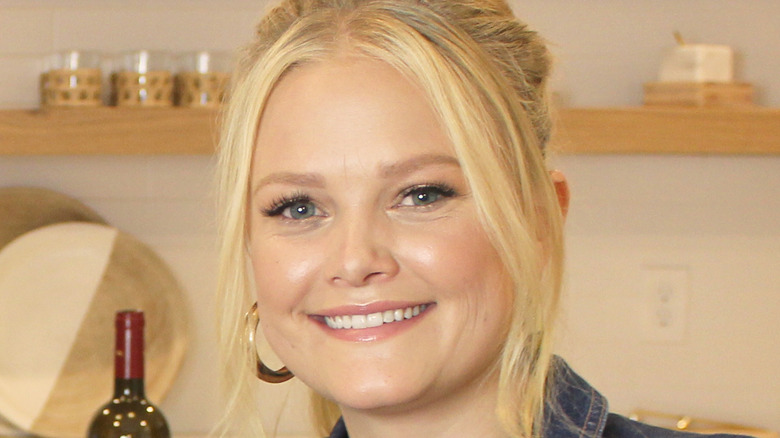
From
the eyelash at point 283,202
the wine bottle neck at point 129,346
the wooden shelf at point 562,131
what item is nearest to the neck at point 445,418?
the eyelash at point 283,202

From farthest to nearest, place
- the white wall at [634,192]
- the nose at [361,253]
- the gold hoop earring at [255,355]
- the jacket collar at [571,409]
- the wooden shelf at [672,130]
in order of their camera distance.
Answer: the white wall at [634,192] → the wooden shelf at [672,130] → the gold hoop earring at [255,355] → the jacket collar at [571,409] → the nose at [361,253]

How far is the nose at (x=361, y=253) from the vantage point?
95cm

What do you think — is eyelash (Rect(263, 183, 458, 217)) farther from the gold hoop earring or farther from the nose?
the gold hoop earring

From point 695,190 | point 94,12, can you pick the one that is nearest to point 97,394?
point 94,12

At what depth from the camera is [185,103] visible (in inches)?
78.5

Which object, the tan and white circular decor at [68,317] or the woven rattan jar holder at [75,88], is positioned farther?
the tan and white circular decor at [68,317]

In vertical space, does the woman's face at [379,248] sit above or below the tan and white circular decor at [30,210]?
above

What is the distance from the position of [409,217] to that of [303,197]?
0.11m

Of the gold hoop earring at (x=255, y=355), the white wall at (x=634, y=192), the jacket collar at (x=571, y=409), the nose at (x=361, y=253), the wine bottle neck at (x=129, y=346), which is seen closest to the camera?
the nose at (x=361, y=253)

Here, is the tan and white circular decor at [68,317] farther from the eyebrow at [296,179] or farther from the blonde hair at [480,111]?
the eyebrow at [296,179]

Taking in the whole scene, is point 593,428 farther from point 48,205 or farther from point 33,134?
point 48,205

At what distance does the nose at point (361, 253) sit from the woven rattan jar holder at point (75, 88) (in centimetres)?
116

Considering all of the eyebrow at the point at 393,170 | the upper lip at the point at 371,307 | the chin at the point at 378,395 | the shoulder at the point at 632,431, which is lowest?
the shoulder at the point at 632,431

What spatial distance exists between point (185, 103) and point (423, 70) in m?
1.09
